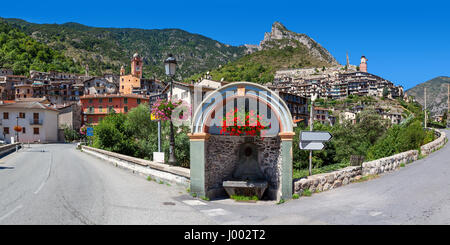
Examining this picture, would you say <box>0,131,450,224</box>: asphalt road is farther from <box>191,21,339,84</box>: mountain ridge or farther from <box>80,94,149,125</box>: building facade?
<box>191,21,339,84</box>: mountain ridge

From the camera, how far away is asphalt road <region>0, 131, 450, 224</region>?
6.34 meters

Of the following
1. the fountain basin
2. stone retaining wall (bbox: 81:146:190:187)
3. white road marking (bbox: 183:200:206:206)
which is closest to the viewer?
white road marking (bbox: 183:200:206:206)

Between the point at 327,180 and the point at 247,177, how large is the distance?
2.74m

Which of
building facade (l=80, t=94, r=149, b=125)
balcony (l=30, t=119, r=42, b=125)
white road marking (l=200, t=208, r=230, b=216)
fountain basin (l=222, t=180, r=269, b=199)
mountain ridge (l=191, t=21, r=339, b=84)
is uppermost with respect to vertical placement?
mountain ridge (l=191, t=21, r=339, b=84)

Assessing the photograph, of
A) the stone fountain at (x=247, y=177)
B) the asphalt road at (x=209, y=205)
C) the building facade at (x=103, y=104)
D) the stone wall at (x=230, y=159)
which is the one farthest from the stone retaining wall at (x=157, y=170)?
the building facade at (x=103, y=104)

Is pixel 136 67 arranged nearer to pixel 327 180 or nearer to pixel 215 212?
pixel 327 180

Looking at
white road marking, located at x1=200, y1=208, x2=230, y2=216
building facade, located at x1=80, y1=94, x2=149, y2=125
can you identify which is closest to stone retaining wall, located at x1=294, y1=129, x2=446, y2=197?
white road marking, located at x1=200, y1=208, x2=230, y2=216

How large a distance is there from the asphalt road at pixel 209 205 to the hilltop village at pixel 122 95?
26143mm

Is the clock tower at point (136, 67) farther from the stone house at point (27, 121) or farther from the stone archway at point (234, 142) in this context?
the stone archway at point (234, 142)

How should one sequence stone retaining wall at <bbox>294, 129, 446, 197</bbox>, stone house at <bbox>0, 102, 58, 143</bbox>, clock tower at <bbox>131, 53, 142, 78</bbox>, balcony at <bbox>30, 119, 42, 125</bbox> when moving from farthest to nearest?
clock tower at <bbox>131, 53, 142, 78</bbox>
balcony at <bbox>30, 119, 42, 125</bbox>
stone house at <bbox>0, 102, 58, 143</bbox>
stone retaining wall at <bbox>294, 129, 446, 197</bbox>

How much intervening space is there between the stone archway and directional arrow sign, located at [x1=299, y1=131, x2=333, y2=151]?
2.46 ft

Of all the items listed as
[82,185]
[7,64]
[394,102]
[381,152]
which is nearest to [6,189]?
[82,185]

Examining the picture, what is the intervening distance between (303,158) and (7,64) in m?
128

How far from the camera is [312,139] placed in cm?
920
